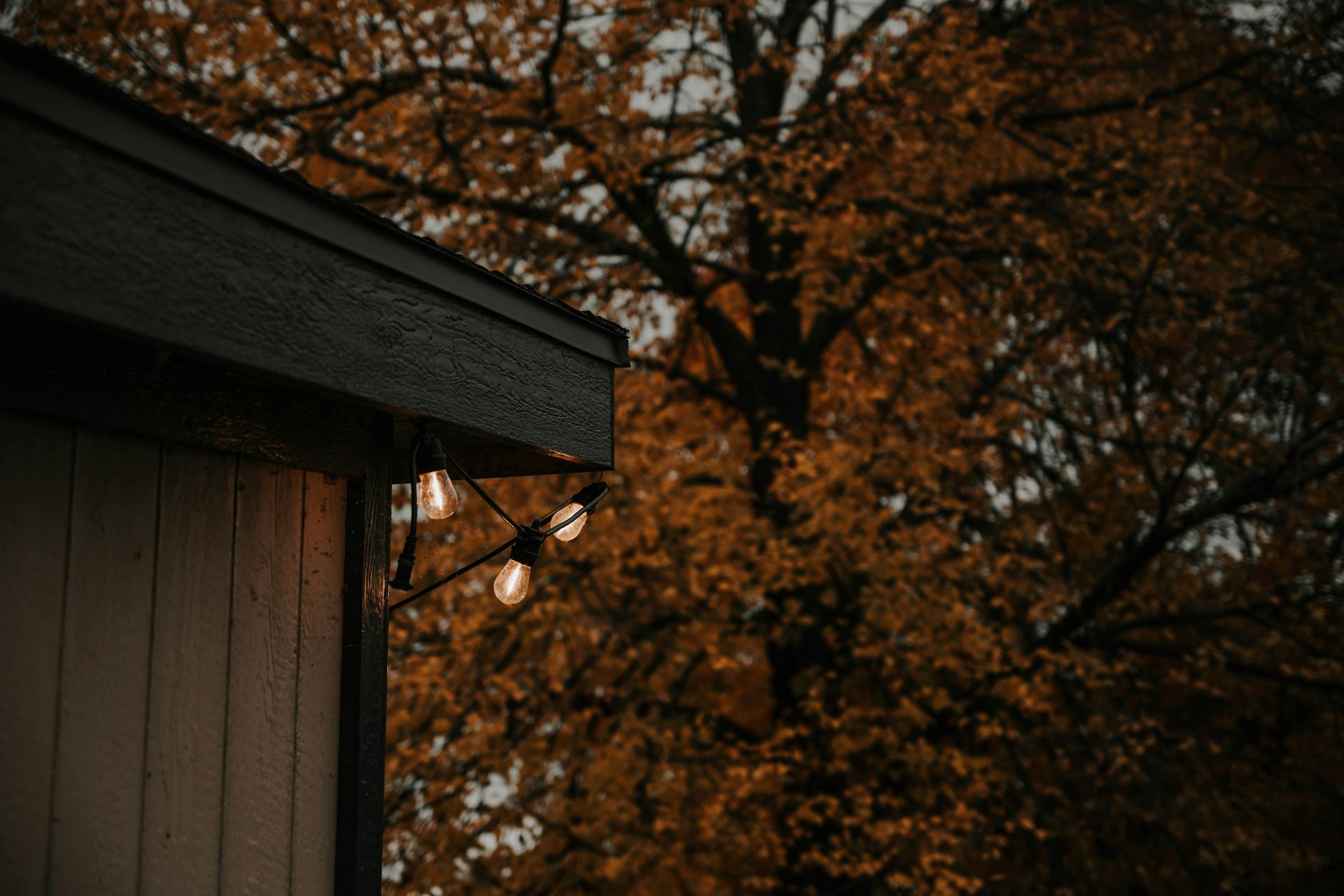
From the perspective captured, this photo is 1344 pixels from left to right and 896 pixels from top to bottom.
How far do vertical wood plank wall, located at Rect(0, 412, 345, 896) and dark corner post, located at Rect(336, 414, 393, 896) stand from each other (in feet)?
0.09

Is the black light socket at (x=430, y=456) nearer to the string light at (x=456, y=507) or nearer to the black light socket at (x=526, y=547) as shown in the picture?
the string light at (x=456, y=507)

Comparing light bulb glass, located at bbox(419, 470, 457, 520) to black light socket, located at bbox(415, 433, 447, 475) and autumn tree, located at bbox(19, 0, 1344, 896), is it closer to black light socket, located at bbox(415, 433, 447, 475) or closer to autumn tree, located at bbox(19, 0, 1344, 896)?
black light socket, located at bbox(415, 433, 447, 475)

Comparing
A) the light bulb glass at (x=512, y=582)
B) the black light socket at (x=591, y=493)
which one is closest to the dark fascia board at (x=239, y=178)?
the black light socket at (x=591, y=493)

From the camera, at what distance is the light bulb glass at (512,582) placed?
9.14 ft

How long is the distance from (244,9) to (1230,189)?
7.39 m

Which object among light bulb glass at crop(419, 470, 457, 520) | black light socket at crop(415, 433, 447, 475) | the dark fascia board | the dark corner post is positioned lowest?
the dark corner post

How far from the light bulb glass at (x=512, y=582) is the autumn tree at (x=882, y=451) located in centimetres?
401

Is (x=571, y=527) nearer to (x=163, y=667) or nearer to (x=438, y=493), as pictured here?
(x=438, y=493)

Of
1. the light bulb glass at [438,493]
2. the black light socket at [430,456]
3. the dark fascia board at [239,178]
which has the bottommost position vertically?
the light bulb glass at [438,493]

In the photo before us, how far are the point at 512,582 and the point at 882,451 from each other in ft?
17.6

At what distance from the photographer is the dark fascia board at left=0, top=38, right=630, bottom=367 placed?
164 cm

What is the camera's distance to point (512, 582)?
279cm

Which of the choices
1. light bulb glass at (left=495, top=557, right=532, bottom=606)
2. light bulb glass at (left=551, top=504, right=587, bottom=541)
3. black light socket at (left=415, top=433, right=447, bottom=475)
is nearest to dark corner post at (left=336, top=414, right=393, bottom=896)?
black light socket at (left=415, top=433, right=447, bottom=475)

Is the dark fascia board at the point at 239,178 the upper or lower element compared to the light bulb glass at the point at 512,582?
upper
